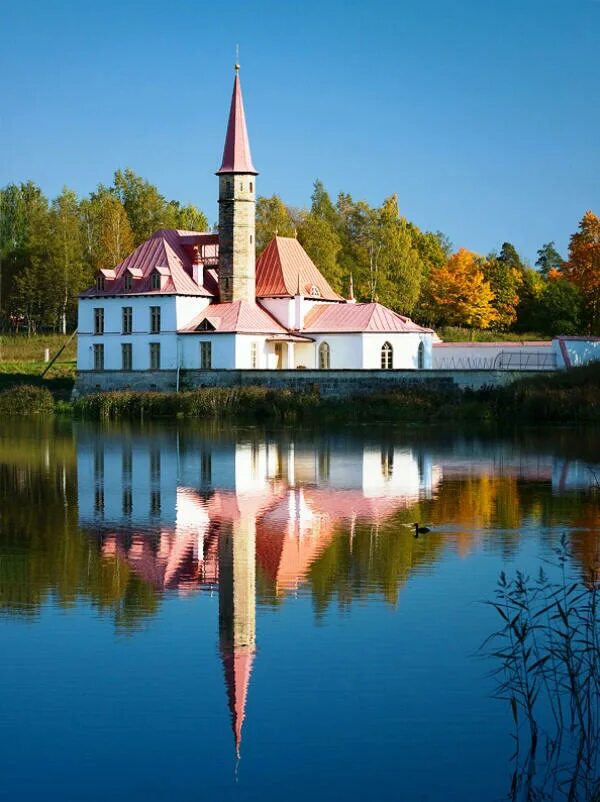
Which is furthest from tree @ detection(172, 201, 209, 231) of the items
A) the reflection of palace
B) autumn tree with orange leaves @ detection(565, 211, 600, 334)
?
the reflection of palace

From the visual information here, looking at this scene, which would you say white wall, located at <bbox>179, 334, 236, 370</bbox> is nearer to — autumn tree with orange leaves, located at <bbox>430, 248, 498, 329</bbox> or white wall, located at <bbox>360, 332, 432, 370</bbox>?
white wall, located at <bbox>360, 332, 432, 370</bbox>

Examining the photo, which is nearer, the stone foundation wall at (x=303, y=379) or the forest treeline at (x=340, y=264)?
the stone foundation wall at (x=303, y=379)

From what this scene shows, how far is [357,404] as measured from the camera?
5262cm

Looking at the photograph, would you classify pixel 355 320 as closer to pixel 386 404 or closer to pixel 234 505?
pixel 386 404

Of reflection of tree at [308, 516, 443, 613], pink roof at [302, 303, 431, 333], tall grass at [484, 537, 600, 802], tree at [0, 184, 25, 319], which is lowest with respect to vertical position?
tall grass at [484, 537, 600, 802]

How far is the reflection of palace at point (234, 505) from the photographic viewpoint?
55.7ft

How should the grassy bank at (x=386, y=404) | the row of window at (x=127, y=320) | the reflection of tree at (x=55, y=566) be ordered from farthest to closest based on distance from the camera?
the row of window at (x=127, y=320) → the grassy bank at (x=386, y=404) → the reflection of tree at (x=55, y=566)

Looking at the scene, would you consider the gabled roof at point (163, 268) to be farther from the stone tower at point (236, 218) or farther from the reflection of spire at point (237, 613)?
the reflection of spire at point (237, 613)

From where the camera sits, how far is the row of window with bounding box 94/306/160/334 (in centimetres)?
6128

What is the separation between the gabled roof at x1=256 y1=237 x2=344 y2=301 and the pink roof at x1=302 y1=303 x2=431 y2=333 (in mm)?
1254

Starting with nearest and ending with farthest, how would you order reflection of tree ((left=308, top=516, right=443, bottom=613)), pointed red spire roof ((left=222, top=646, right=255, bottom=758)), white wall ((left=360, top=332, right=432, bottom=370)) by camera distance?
pointed red spire roof ((left=222, top=646, right=255, bottom=758))
reflection of tree ((left=308, top=516, right=443, bottom=613))
white wall ((left=360, top=332, right=432, bottom=370))

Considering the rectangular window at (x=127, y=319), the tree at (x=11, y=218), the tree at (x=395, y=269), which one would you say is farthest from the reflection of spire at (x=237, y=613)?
the tree at (x=11, y=218)

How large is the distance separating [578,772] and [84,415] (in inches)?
1786

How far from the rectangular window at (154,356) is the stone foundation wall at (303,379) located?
386 millimetres
